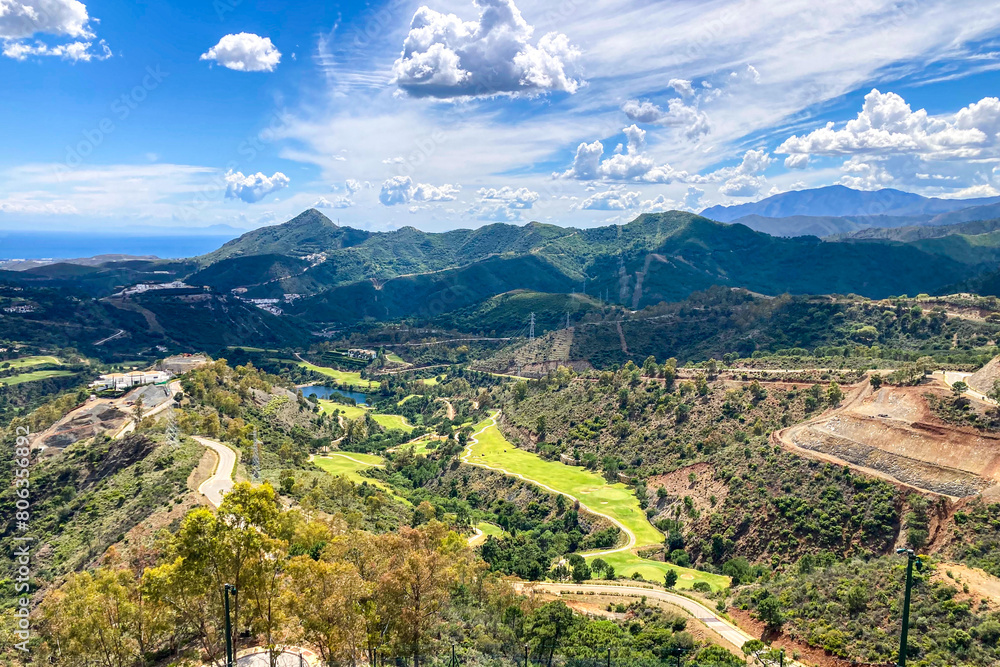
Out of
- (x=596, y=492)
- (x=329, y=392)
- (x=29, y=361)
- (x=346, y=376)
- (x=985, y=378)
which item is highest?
(x=985, y=378)

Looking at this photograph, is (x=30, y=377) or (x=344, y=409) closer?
(x=30, y=377)

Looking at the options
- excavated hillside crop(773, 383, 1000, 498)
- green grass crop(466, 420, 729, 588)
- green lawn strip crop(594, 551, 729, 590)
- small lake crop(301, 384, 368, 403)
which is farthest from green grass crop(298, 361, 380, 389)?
excavated hillside crop(773, 383, 1000, 498)

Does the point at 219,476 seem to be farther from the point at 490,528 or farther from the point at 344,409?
the point at 344,409

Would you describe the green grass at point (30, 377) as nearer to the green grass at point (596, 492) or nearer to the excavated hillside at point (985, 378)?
the green grass at point (596, 492)

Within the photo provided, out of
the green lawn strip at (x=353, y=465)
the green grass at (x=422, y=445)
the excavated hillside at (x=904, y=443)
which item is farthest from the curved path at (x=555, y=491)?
the excavated hillside at (x=904, y=443)

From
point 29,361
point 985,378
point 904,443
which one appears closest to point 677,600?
point 904,443

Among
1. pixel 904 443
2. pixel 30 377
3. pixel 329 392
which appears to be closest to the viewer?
pixel 904 443

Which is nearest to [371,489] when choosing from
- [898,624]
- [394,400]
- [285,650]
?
[285,650]
